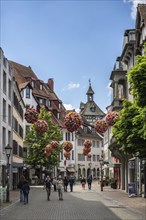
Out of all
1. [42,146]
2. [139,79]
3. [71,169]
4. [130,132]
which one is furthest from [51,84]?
[139,79]

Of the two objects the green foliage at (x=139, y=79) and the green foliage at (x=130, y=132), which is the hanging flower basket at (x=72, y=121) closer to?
Result: the green foliage at (x=130, y=132)

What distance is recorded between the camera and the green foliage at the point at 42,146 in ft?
214

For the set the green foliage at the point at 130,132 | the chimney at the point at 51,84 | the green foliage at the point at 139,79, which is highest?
the chimney at the point at 51,84

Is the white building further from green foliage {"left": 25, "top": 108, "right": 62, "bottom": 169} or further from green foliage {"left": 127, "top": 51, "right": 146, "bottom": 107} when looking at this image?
green foliage {"left": 127, "top": 51, "right": 146, "bottom": 107}

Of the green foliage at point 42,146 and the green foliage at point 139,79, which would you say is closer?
the green foliage at point 139,79

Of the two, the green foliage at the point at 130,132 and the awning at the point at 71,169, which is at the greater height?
the green foliage at the point at 130,132

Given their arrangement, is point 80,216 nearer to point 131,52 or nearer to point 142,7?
point 142,7

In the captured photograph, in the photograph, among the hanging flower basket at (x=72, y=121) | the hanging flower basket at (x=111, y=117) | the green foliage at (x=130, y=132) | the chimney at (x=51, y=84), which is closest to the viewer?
the green foliage at (x=130, y=132)

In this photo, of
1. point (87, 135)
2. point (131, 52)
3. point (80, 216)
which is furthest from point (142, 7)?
point (87, 135)

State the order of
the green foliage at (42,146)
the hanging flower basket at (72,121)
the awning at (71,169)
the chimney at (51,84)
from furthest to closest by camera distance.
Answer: the chimney at (51,84) < the awning at (71,169) < the green foliage at (42,146) < the hanging flower basket at (72,121)

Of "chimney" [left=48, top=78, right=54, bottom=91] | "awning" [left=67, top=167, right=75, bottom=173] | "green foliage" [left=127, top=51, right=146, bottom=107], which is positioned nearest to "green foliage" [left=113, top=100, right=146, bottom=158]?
"green foliage" [left=127, top=51, right=146, bottom=107]

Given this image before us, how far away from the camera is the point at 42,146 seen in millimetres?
65750

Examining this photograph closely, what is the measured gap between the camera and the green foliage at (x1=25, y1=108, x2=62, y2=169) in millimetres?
65125

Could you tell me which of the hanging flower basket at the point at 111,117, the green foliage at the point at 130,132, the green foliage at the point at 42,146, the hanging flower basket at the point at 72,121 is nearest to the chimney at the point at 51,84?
the green foliage at the point at 42,146
